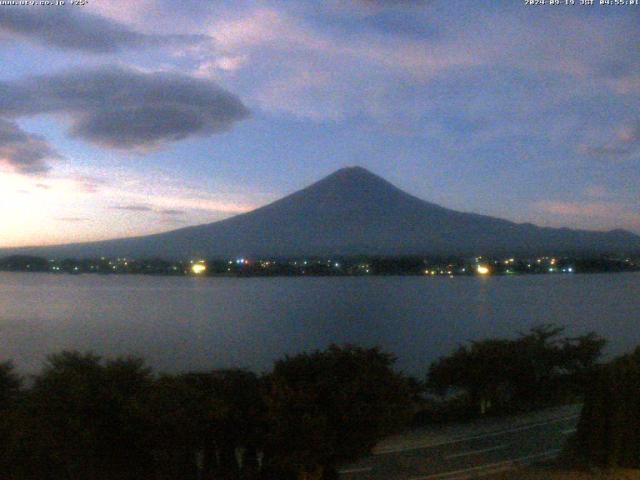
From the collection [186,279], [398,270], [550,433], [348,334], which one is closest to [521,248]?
[398,270]

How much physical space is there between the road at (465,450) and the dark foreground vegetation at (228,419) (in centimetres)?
81

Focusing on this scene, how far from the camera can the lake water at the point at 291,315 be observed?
28.8 m

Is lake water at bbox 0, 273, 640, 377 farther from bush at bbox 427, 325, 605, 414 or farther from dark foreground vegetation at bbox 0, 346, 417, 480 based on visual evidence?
dark foreground vegetation at bbox 0, 346, 417, 480

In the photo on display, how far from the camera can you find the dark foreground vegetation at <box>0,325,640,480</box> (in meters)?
7.50

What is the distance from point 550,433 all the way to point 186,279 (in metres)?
60.9

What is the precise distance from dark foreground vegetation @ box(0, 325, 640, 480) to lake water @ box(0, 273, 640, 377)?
43.2 feet

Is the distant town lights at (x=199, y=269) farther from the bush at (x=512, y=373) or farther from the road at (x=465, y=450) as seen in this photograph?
the road at (x=465, y=450)

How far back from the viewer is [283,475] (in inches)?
323

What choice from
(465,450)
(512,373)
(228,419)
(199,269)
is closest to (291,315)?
(199,269)

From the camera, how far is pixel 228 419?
808 cm

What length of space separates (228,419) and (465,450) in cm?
327

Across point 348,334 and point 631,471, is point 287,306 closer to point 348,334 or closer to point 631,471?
point 348,334

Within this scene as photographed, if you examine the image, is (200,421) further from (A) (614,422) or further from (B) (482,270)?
(B) (482,270)

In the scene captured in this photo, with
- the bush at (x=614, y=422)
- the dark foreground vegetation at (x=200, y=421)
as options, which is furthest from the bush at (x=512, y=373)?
the dark foreground vegetation at (x=200, y=421)
